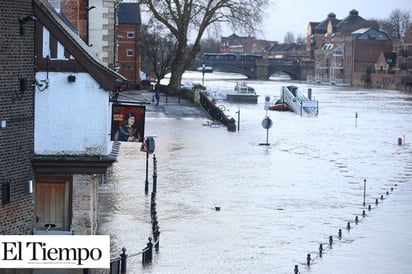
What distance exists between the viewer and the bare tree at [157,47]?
86812 millimetres

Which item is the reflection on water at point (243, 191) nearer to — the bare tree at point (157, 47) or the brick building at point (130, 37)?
the brick building at point (130, 37)

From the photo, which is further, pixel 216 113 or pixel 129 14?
pixel 129 14

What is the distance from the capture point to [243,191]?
3416 centimetres

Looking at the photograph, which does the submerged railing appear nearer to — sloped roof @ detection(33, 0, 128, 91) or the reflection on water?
the reflection on water

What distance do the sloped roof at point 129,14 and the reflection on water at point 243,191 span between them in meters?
22.6

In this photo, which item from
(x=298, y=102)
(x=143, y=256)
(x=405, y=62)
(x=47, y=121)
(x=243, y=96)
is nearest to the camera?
(x=47, y=121)

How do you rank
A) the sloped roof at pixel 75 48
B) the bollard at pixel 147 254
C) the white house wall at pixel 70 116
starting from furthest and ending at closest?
the bollard at pixel 147 254 < the white house wall at pixel 70 116 < the sloped roof at pixel 75 48

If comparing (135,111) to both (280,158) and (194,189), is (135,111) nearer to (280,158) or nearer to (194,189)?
(194,189)

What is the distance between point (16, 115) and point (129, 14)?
6812 centimetres

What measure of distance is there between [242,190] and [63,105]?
671 inches

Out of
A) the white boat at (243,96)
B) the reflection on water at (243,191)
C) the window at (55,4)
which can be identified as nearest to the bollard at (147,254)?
the reflection on water at (243,191)

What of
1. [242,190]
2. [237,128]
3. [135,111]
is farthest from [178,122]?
[135,111]

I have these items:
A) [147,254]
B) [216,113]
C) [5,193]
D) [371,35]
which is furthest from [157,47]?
[371,35]

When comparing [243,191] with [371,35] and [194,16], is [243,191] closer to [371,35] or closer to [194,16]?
[194,16]
